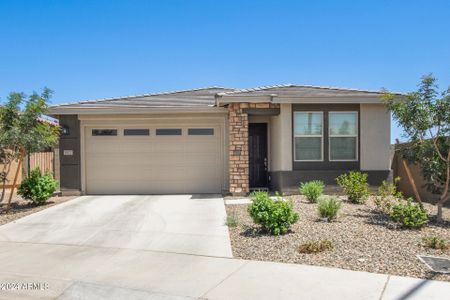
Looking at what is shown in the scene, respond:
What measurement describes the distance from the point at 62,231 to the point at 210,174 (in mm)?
6292

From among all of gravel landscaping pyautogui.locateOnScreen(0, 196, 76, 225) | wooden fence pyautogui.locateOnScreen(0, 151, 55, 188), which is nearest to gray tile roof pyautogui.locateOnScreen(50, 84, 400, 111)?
wooden fence pyautogui.locateOnScreen(0, 151, 55, 188)

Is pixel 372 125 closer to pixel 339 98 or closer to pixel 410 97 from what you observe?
pixel 339 98

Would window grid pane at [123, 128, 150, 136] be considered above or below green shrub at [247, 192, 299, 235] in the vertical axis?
above

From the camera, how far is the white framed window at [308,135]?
491 inches

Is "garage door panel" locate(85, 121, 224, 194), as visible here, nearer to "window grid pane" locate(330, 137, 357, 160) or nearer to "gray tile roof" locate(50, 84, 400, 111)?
"gray tile roof" locate(50, 84, 400, 111)

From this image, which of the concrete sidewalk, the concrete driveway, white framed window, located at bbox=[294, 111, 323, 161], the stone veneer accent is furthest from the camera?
the stone veneer accent

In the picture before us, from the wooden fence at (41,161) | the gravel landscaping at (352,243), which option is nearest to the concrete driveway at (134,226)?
the gravel landscaping at (352,243)

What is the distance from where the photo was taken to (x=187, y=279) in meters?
5.38

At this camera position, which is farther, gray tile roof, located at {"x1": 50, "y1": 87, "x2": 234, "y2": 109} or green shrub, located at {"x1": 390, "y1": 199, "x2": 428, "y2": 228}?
gray tile roof, located at {"x1": 50, "y1": 87, "x2": 234, "y2": 109}

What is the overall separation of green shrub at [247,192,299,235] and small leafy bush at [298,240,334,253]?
2.82 feet

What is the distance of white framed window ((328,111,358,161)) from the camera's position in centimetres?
1252

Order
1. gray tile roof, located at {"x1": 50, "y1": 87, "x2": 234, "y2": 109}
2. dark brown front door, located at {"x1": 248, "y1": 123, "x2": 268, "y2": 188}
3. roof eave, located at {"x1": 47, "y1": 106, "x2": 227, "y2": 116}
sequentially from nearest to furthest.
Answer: roof eave, located at {"x1": 47, "y1": 106, "x2": 227, "y2": 116} → gray tile roof, located at {"x1": 50, "y1": 87, "x2": 234, "y2": 109} → dark brown front door, located at {"x1": 248, "y1": 123, "x2": 268, "y2": 188}

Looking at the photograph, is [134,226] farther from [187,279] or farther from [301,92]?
[301,92]

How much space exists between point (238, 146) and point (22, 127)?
245 inches
